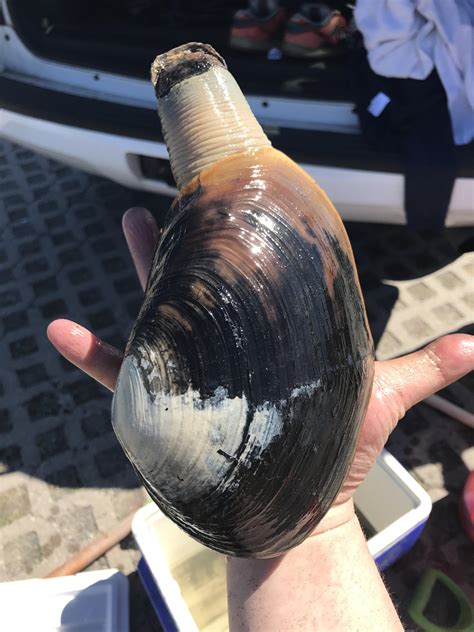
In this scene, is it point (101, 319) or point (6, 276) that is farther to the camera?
point (6, 276)

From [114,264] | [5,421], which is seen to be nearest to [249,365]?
[5,421]

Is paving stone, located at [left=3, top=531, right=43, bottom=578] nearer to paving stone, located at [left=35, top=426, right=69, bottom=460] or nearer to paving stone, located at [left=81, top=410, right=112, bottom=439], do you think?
paving stone, located at [left=35, top=426, right=69, bottom=460]

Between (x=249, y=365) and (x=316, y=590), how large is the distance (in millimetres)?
659

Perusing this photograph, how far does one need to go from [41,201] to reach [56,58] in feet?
3.63

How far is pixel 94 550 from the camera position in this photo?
2.02 metres

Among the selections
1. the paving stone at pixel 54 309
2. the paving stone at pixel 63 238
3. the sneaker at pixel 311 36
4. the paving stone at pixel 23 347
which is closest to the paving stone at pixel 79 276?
the paving stone at pixel 54 309

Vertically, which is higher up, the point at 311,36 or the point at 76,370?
the point at 311,36

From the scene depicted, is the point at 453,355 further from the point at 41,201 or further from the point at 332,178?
the point at 41,201

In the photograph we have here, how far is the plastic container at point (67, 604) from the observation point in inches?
68.9

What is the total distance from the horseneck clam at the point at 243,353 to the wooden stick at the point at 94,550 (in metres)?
0.94

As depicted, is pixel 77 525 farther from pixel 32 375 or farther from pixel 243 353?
pixel 243 353

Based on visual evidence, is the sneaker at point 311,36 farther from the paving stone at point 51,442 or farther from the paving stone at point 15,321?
the paving stone at point 51,442

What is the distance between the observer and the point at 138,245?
5.61 feet

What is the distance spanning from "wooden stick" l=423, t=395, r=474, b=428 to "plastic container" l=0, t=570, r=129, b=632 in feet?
4.61
